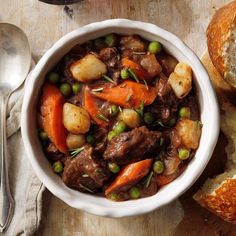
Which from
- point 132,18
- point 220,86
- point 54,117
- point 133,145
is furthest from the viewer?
point 132,18

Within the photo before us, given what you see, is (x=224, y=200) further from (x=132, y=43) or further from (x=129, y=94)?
(x=132, y=43)

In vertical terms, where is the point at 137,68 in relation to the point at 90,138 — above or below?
above

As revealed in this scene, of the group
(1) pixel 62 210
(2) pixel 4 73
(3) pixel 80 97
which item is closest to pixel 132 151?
(3) pixel 80 97

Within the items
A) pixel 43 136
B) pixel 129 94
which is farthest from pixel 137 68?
pixel 43 136

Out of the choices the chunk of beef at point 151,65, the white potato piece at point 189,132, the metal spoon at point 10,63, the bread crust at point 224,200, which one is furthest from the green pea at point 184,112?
the metal spoon at point 10,63

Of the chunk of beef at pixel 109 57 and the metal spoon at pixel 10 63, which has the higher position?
the chunk of beef at pixel 109 57

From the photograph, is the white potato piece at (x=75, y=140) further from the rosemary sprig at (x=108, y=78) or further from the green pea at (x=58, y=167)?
the rosemary sprig at (x=108, y=78)
